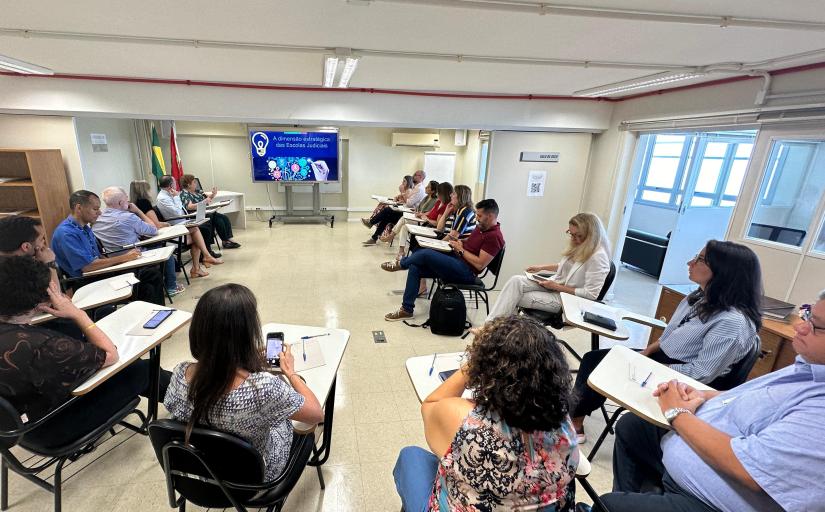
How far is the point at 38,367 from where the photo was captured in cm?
132

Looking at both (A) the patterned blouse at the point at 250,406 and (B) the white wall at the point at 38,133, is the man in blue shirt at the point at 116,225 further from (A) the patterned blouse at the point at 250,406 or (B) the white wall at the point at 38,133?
(A) the patterned blouse at the point at 250,406

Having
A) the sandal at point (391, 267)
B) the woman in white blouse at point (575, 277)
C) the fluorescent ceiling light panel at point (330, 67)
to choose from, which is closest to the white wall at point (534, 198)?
the sandal at point (391, 267)

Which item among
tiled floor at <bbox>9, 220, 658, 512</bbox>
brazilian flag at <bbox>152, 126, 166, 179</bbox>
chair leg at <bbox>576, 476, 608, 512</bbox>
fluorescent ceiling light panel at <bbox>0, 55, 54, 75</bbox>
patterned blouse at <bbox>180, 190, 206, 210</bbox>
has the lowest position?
tiled floor at <bbox>9, 220, 658, 512</bbox>

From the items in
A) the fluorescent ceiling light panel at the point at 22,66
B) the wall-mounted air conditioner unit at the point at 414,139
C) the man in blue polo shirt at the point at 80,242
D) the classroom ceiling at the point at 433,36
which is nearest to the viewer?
the classroom ceiling at the point at 433,36

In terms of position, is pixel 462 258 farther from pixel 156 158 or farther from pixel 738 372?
pixel 156 158

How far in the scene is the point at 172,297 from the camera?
4000mm

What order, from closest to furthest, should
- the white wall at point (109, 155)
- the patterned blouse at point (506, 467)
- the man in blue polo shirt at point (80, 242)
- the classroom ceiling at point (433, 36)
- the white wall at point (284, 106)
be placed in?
the patterned blouse at point (506, 467) → the classroom ceiling at point (433, 36) → the man in blue polo shirt at point (80, 242) → the white wall at point (284, 106) → the white wall at point (109, 155)

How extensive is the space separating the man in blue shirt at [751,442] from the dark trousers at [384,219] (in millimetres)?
5630

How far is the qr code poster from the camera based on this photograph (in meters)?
4.72

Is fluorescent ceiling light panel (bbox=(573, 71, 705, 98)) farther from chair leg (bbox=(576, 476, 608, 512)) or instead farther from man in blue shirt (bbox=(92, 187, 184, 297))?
man in blue shirt (bbox=(92, 187, 184, 297))

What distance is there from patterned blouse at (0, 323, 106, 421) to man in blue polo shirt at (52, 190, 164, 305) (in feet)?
6.20

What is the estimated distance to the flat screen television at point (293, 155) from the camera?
727cm

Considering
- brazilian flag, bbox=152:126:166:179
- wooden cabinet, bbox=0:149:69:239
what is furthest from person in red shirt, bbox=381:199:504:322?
brazilian flag, bbox=152:126:166:179

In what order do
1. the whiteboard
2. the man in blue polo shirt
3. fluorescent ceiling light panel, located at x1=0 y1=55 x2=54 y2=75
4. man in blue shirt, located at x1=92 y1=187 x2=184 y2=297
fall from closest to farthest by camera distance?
the man in blue polo shirt → fluorescent ceiling light panel, located at x1=0 y1=55 x2=54 y2=75 → man in blue shirt, located at x1=92 y1=187 x2=184 y2=297 → the whiteboard
